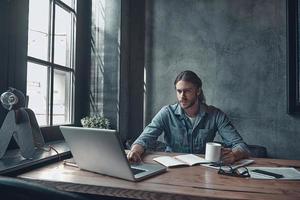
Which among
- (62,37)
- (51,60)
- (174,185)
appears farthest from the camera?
(62,37)

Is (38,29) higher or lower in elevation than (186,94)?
higher

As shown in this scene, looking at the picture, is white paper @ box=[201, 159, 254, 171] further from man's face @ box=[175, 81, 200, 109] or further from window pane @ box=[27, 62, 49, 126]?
window pane @ box=[27, 62, 49, 126]

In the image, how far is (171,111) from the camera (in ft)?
7.20

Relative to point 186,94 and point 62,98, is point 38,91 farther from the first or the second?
point 186,94

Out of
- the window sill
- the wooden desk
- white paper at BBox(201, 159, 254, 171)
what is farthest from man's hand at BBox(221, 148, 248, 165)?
the window sill

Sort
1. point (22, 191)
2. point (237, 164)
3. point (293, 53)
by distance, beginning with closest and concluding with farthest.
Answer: point (22, 191) < point (237, 164) < point (293, 53)

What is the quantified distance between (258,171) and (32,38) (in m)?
1.54

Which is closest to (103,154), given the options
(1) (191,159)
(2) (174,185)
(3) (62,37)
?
(2) (174,185)

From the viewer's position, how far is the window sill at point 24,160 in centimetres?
119

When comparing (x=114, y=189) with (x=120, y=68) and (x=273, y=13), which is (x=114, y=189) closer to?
(x=120, y=68)

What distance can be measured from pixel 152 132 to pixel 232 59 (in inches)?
46.8

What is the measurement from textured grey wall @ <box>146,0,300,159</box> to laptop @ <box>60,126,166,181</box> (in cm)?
156

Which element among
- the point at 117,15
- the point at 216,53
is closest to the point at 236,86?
the point at 216,53

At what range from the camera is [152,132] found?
6.59ft
